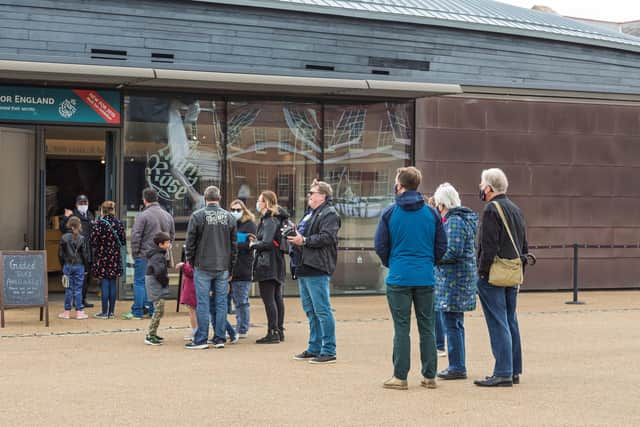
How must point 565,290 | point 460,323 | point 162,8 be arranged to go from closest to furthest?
1. point 460,323
2. point 162,8
3. point 565,290

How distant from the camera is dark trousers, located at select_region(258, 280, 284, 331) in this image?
11.9 meters

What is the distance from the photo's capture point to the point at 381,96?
59.9ft

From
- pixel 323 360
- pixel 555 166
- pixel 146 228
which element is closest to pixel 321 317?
pixel 323 360

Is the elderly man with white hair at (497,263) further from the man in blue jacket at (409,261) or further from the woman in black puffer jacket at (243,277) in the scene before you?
the woman in black puffer jacket at (243,277)

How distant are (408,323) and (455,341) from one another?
798mm

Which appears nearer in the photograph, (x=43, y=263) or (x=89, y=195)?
(x=43, y=263)

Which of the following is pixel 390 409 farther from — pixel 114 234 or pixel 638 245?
pixel 638 245

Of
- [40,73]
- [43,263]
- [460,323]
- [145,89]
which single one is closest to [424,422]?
[460,323]

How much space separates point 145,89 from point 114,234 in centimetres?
318

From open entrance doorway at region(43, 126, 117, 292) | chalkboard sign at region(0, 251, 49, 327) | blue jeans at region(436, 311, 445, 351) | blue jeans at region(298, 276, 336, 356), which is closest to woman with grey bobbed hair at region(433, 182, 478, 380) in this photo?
blue jeans at region(436, 311, 445, 351)

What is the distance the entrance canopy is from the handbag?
25.4ft

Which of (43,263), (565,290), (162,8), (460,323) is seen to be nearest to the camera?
(460,323)

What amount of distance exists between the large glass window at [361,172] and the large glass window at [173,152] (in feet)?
6.87

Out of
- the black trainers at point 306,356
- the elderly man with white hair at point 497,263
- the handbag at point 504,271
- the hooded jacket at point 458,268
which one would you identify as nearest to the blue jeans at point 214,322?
the black trainers at point 306,356
